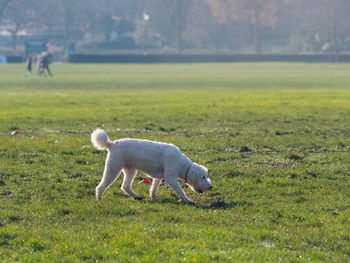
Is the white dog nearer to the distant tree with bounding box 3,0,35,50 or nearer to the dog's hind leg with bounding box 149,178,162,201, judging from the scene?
the dog's hind leg with bounding box 149,178,162,201

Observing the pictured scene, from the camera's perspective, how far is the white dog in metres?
9.16

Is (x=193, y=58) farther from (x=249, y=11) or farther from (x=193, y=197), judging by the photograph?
(x=193, y=197)

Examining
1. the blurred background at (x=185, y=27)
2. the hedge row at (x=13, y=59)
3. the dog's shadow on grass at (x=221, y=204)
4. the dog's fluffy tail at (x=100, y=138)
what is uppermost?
the blurred background at (x=185, y=27)

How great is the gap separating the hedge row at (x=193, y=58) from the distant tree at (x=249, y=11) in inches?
776

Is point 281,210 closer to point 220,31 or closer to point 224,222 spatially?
point 224,222

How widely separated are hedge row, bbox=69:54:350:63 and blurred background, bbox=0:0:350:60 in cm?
713

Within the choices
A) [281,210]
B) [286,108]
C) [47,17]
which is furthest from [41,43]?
[281,210]

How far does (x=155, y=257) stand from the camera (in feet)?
21.6

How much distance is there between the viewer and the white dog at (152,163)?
9.16 meters

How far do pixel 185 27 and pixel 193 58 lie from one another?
111 feet

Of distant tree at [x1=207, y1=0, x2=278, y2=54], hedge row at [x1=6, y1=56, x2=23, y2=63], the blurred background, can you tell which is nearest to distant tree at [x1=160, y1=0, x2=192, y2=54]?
the blurred background

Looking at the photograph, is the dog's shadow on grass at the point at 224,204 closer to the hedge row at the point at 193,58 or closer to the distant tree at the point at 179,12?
the hedge row at the point at 193,58

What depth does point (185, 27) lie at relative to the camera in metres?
131

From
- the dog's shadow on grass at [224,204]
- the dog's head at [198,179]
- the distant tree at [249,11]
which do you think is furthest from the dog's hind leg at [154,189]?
the distant tree at [249,11]
